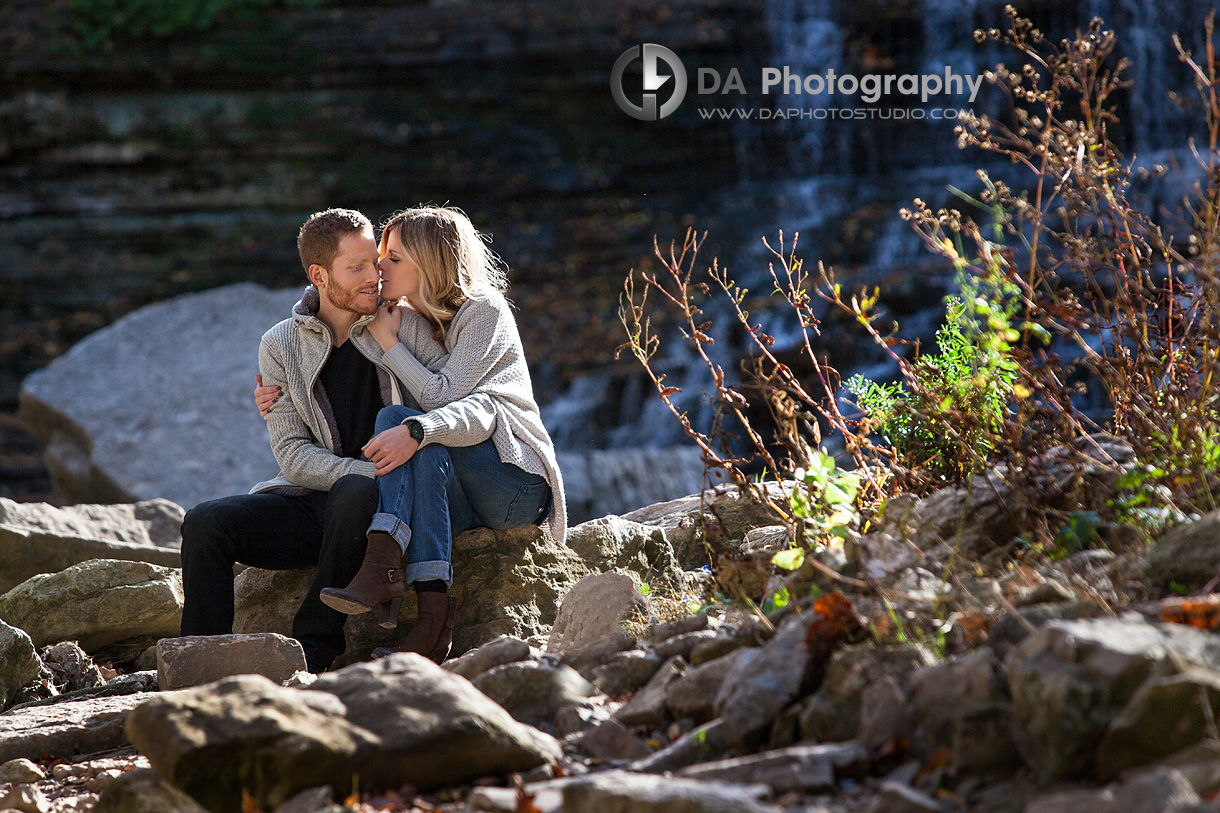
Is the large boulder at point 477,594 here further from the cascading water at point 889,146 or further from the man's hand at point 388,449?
the cascading water at point 889,146

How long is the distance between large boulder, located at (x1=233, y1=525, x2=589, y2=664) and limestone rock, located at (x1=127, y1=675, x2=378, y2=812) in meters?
1.33

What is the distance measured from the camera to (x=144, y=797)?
1.62 metres

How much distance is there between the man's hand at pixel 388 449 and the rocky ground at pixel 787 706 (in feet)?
1.84

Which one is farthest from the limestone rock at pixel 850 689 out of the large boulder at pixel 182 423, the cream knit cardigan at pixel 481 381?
the large boulder at pixel 182 423

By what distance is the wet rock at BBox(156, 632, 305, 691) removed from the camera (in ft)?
8.07

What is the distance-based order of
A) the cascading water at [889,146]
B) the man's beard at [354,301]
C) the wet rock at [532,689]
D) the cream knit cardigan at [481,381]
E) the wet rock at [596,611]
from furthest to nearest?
the cascading water at [889,146] < the man's beard at [354,301] < the cream knit cardigan at [481,381] < the wet rock at [596,611] < the wet rock at [532,689]

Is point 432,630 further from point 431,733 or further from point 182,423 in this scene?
point 182,423

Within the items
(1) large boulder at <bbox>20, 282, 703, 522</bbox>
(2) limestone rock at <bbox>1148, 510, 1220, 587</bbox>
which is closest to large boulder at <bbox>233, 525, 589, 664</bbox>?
(2) limestone rock at <bbox>1148, 510, 1220, 587</bbox>

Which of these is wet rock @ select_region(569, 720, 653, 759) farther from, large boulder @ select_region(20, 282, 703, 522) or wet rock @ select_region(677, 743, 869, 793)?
large boulder @ select_region(20, 282, 703, 522)

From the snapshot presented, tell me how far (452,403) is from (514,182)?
25.5 feet

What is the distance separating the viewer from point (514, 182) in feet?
33.8

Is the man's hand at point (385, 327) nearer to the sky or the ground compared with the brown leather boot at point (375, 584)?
nearer to the sky

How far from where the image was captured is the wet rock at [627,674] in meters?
2.03

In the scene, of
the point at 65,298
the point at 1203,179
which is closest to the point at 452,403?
the point at 1203,179
